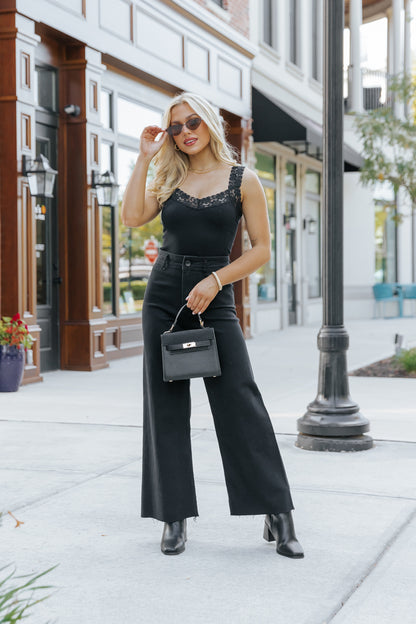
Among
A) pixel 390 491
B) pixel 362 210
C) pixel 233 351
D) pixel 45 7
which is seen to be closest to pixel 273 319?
pixel 362 210

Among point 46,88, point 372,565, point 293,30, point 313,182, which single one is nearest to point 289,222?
point 313,182

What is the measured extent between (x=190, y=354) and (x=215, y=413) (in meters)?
0.36

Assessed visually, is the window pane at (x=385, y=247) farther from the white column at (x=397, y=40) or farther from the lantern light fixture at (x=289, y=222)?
the lantern light fixture at (x=289, y=222)

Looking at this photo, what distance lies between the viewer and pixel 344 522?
4332 mm

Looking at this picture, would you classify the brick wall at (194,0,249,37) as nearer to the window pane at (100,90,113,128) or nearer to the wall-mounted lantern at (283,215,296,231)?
the window pane at (100,90,113,128)

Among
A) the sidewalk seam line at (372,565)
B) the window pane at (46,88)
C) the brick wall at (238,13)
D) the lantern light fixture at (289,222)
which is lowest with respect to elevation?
the sidewalk seam line at (372,565)

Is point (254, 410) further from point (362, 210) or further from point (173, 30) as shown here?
point (362, 210)

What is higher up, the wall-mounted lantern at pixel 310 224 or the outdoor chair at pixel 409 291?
the wall-mounted lantern at pixel 310 224

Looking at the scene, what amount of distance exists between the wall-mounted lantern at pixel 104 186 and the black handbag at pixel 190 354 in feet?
25.0

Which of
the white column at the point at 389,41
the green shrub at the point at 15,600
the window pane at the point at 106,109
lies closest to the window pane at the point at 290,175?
the white column at the point at 389,41

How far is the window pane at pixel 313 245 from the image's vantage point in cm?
2119

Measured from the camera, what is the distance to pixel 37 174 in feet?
31.5

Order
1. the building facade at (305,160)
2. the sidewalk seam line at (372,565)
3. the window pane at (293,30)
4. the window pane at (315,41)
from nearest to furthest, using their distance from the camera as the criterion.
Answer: the sidewalk seam line at (372,565) < the building facade at (305,160) < the window pane at (293,30) < the window pane at (315,41)

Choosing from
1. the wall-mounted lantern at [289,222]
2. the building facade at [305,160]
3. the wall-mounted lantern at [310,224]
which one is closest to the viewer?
the building facade at [305,160]
